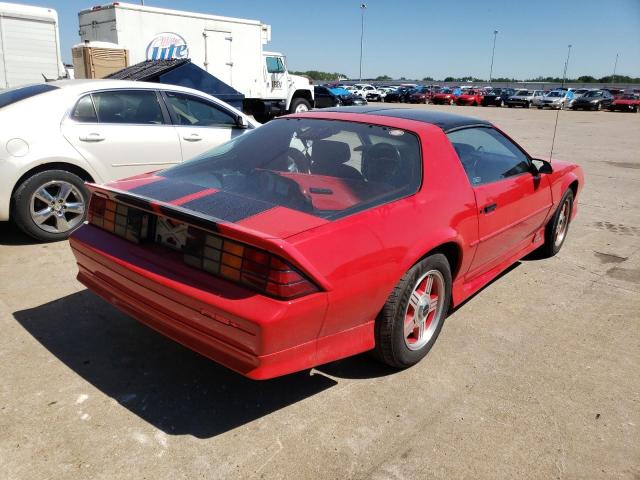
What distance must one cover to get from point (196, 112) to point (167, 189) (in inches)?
127

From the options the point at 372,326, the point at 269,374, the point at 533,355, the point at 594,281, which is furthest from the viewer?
the point at 594,281

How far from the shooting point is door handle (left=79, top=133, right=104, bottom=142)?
480cm

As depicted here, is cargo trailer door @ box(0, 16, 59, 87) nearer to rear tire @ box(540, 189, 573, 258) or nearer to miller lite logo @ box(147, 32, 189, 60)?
miller lite logo @ box(147, 32, 189, 60)

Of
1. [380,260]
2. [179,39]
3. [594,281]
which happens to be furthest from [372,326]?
[179,39]

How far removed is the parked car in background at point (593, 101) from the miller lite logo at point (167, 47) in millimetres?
32134

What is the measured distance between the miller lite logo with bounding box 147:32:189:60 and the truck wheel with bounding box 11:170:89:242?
A: 8.60 metres

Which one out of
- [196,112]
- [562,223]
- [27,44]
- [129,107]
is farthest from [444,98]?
[129,107]

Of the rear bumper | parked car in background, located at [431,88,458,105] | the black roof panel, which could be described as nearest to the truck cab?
the black roof panel

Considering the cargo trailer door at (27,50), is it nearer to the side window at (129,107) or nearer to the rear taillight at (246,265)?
the side window at (129,107)

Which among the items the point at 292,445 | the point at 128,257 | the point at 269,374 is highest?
the point at 128,257

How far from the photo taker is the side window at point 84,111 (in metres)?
4.82

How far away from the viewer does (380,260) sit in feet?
8.10

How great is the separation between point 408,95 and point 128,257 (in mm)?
44563

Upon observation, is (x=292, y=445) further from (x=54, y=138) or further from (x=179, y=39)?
(x=179, y=39)
